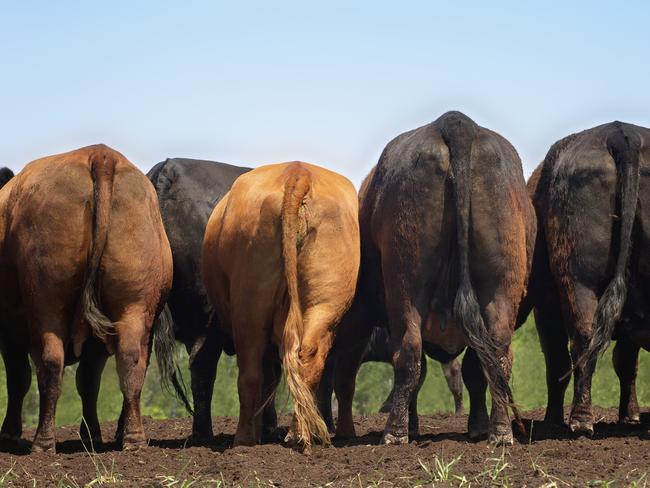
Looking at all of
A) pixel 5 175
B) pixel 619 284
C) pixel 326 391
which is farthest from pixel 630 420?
pixel 5 175

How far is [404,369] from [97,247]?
2.30m

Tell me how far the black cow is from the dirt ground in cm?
127

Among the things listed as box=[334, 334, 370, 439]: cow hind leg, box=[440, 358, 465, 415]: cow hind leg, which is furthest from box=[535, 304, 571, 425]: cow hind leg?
box=[440, 358, 465, 415]: cow hind leg

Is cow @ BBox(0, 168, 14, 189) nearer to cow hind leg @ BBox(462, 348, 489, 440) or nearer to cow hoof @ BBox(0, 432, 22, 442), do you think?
cow hoof @ BBox(0, 432, 22, 442)

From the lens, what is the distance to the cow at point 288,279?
8.15 metres

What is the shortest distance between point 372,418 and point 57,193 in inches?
181

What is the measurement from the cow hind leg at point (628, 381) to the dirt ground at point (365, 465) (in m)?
1.51

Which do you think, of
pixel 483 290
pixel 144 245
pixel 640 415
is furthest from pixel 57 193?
pixel 640 415

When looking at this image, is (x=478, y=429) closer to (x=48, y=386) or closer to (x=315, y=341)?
(x=315, y=341)

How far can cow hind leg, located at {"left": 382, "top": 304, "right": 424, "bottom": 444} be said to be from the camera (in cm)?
825

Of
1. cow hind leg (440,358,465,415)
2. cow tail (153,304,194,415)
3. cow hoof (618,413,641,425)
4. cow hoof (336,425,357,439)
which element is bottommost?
cow hind leg (440,358,465,415)

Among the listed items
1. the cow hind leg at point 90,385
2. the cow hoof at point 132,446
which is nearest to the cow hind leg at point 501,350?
the cow hoof at point 132,446

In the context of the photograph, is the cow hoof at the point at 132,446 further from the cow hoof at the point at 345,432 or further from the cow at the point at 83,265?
the cow hoof at the point at 345,432

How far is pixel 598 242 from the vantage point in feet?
28.4
